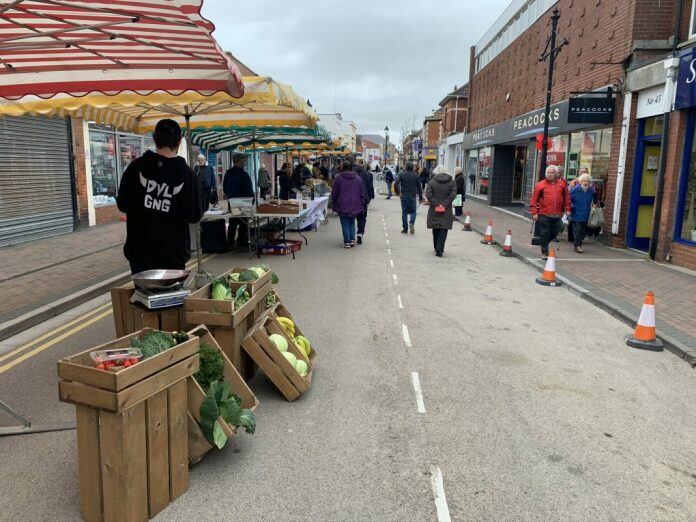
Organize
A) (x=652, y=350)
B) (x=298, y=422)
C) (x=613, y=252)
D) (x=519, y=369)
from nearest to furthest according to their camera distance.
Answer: (x=298, y=422) → (x=519, y=369) → (x=652, y=350) → (x=613, y=252)

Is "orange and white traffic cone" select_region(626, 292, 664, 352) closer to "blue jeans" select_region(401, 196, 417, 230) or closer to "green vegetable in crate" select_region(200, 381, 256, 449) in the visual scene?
"green vegetable in crate" select_region(200, 381, 256, 449)

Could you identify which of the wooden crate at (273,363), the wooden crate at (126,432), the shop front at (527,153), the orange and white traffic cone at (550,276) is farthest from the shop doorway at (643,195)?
the wooden crate at (126,432)

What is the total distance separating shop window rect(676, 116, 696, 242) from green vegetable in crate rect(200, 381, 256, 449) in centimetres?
1022

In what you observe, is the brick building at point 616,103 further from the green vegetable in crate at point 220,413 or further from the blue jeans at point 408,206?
the green vegetable in crate at point 220,413

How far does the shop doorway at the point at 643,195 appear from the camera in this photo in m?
12.6

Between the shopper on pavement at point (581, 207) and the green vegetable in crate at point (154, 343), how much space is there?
446 inches

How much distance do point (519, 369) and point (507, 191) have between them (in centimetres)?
2430

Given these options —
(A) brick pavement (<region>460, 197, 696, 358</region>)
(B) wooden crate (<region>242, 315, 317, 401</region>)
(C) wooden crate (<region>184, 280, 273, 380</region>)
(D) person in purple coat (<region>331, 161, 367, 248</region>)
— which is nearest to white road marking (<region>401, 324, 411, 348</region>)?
(B) wooden crate (<region>242, 315, 317, 401</region>)

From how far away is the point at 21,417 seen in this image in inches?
155

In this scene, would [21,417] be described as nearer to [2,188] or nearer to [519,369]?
[519,369]

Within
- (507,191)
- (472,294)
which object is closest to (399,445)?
(472,294)

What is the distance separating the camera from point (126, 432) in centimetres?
279

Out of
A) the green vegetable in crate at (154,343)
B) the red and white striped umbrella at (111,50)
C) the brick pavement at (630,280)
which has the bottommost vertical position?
the brick pavement at (630,280)

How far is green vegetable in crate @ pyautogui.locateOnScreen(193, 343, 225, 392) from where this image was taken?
366cm
